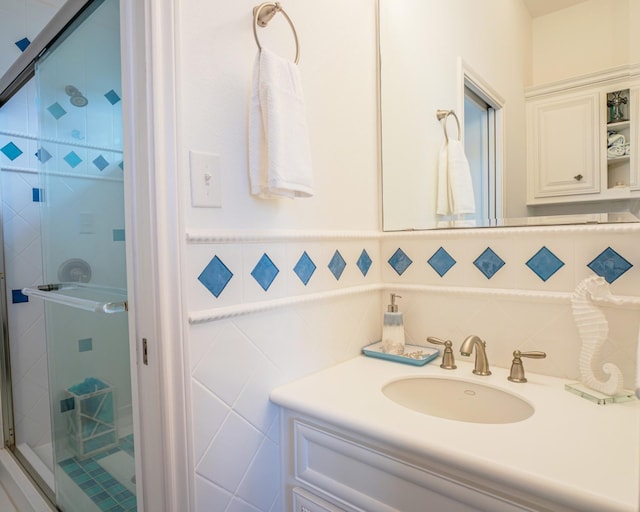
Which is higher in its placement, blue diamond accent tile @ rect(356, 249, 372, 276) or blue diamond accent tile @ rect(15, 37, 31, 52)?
blue diamond accent tile @ rect(15, 37, 31, 52)

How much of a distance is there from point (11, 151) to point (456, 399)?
2320 millimetres

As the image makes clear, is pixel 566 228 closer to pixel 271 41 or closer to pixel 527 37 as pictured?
pixel 527 37

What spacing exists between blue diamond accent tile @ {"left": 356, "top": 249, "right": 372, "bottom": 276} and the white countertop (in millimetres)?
394

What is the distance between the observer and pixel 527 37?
1.09 meters

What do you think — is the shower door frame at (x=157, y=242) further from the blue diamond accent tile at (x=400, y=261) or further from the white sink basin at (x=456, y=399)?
the blue diamond accent tile at (x=400, y=261)

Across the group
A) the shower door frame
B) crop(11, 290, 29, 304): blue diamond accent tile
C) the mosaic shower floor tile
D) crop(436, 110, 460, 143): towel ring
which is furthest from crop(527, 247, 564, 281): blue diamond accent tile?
crop(11, 290, 29, 304): blue diamond accent tile

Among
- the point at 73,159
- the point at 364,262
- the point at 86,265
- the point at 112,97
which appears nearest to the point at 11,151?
the point at 73,159

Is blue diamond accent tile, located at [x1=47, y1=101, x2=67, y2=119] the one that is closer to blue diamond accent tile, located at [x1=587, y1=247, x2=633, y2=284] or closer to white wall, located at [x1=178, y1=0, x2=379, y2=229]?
white wall, located at [x1=178, y1=0, x2=379, y2=229]

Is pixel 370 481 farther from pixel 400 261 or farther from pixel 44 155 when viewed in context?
pixel 44 155

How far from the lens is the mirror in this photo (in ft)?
3.26

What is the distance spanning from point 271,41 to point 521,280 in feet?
3.13

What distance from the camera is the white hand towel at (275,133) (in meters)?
0.89

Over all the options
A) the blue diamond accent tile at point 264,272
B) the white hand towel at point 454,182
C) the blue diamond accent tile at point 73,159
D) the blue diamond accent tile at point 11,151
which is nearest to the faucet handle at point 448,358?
the white hand towel at point 454,182

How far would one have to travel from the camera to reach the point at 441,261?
1236mm
